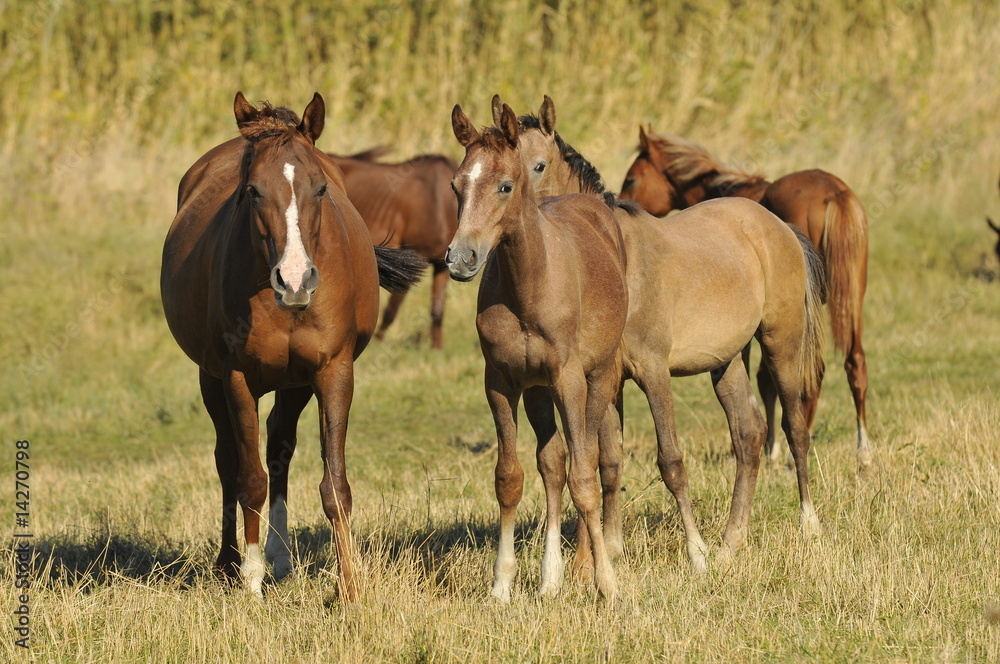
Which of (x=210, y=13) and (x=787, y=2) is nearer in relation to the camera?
(x=210, y=13)

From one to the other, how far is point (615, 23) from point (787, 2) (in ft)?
9.16

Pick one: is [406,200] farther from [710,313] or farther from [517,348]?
[517,348]

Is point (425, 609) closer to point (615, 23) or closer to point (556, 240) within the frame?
point (556, 240)

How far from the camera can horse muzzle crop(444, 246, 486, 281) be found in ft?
12.8

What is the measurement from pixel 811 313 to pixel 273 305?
10.4 feet

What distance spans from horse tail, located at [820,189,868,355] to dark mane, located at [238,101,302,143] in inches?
167

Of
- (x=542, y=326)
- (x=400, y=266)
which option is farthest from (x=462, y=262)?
(x=400, y=266)

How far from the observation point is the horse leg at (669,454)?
507 cm

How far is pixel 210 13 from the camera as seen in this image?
50.6 ft

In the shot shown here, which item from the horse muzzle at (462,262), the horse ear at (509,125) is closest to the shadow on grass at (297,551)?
the horse muzzle at (462,262)

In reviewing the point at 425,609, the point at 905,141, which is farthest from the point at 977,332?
the point at 425,609

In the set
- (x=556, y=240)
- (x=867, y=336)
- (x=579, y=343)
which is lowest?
(x=867, y=336)

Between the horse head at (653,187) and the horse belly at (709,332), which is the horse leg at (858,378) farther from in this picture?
the horse belly at (709,332)

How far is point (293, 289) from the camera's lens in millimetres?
4027
